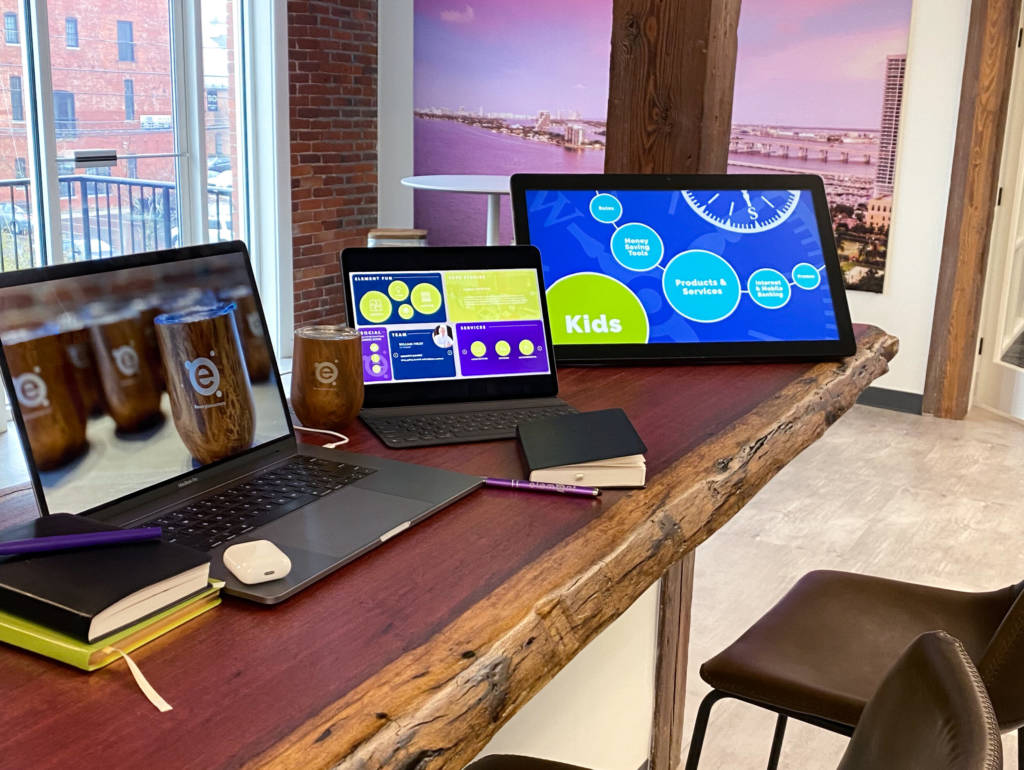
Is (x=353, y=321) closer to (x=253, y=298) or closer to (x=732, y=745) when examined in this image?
(x=253, y=298)

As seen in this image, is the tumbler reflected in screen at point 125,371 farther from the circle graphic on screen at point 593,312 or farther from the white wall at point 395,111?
the white wall at point 395,111

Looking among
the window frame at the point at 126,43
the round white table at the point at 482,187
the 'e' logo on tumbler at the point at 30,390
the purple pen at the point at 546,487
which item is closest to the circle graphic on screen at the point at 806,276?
the purple pen at the point at 546,487

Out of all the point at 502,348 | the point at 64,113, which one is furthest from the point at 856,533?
the point at 64,113

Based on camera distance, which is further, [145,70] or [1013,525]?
[145,70]

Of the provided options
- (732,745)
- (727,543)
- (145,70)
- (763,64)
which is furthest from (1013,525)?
(145,70)

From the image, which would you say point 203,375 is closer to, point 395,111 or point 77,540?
point 77,540

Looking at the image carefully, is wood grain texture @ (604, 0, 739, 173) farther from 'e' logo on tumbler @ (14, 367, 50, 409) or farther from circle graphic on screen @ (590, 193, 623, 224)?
'e' logo on tumbler @ (14, 367, 50, 409)

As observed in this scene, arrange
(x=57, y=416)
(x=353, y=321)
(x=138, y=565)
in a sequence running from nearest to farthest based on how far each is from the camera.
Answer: (x=138, y=565)
(x=57, y=416)
(x=353, y=321)

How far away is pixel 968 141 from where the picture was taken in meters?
5.05

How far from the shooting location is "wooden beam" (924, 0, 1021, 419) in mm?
4910

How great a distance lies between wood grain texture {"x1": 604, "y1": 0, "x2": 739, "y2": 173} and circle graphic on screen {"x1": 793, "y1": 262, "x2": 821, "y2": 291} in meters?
0.40

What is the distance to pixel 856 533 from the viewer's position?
3881 millimetres

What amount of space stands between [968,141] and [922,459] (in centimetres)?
153

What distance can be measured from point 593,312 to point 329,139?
4.71 meters
